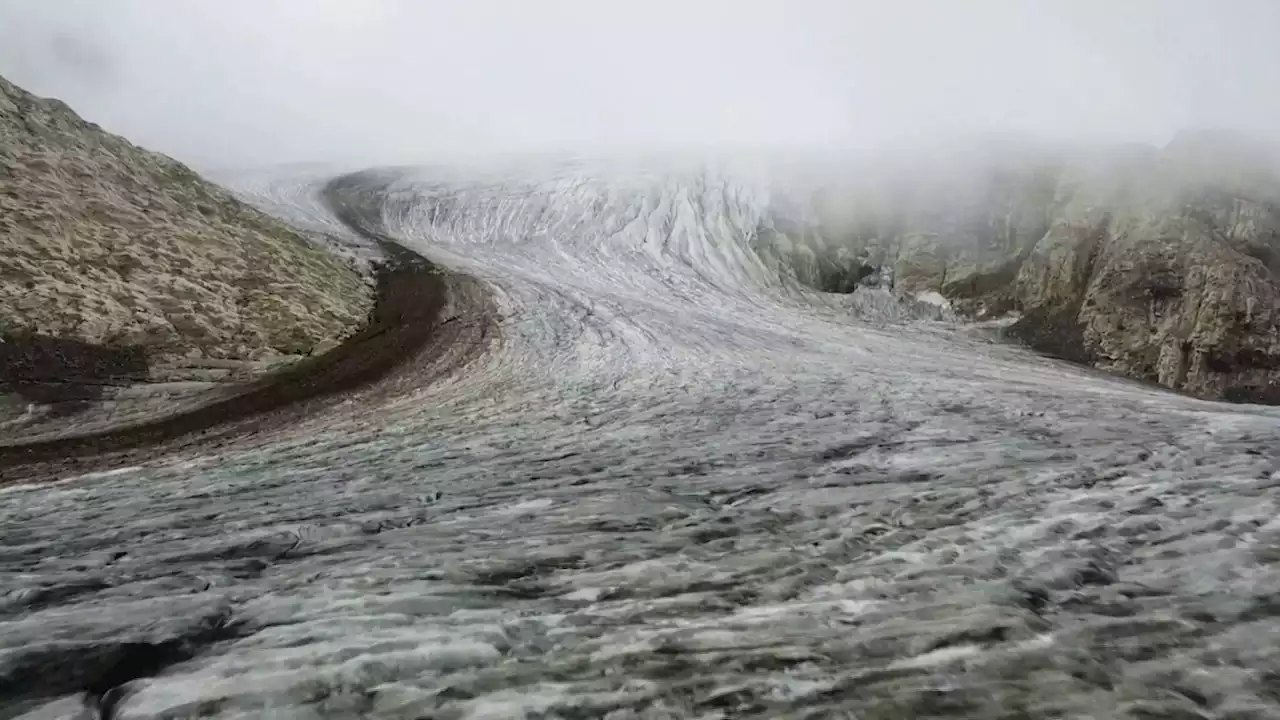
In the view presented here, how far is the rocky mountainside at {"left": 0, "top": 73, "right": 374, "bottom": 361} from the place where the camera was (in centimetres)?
1223

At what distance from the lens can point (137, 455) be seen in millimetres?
8602

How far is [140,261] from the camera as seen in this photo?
14.0m

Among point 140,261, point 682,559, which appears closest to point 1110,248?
point 682,559

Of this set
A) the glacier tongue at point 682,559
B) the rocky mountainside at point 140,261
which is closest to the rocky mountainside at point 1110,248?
the glacier tongue at point 682,559

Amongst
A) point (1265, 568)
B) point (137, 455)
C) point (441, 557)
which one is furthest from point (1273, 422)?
point (137, 455)

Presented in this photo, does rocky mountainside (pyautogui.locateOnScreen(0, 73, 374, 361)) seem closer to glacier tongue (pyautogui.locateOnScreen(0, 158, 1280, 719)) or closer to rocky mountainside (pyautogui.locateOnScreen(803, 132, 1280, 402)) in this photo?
glacier tongue (pyautogui.locateOnScreen(0, 158, 1280, 719))

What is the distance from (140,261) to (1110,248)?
83.5 feet

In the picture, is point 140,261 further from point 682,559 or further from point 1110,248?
point 1110,248

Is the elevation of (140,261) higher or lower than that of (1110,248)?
lower

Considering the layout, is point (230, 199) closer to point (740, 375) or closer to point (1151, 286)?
point (740, 375)

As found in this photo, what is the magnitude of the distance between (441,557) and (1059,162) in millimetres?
31357

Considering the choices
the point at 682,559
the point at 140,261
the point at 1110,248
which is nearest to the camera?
the point at 682,559

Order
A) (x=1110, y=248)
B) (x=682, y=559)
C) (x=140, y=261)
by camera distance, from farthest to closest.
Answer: (x=1110, y=248) → (x=140, y=261) → (x=682, y=559)

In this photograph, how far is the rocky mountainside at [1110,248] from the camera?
18.8 metres
